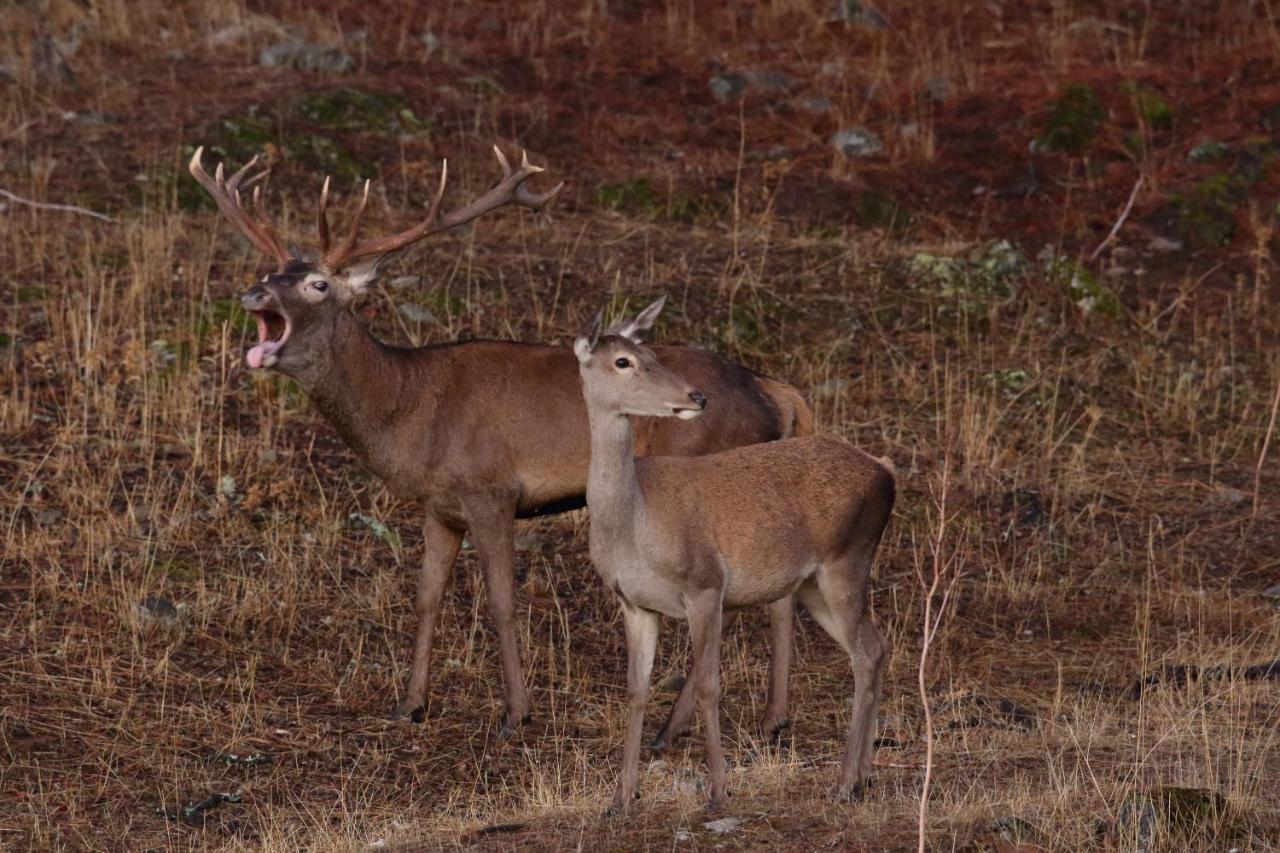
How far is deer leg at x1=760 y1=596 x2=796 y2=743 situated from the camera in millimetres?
9773

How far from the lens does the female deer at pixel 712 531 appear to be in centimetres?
791

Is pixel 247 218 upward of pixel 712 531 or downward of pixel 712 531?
upward

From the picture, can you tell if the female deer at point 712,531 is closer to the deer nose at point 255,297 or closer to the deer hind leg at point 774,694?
the deer hind leg at point 774,694

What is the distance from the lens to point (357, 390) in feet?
32.4

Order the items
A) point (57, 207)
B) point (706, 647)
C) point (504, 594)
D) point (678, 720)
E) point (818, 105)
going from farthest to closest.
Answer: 1. point (818, 105)
2. point (57, 207)
3. point (504, 594)
4. point (678, 720)
5. point (706, 647)

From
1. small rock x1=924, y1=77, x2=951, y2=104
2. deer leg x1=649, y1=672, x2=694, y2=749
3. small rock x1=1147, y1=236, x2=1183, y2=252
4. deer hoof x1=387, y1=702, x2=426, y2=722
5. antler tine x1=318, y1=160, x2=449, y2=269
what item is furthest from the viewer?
small rock x1=924, y1=77, x2=951, y2=104

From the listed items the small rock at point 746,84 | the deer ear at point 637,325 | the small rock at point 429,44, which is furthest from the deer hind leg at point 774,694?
the small rock at point 429,44

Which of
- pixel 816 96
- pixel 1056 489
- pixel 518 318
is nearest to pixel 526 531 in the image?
pixel 518 318

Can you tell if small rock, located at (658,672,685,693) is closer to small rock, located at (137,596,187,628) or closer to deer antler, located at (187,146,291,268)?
small rock, located at (137,596,187,628)

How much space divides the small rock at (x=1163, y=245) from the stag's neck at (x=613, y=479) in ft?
27.7

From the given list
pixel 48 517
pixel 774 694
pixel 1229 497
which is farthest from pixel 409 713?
pixel 1229 497

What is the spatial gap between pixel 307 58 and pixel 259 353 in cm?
843

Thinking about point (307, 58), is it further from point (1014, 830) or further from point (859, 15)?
point (1014, 830)

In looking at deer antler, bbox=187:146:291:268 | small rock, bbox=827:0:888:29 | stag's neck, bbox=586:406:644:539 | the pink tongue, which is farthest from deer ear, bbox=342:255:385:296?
small rock, bbox=827:0:888:29
